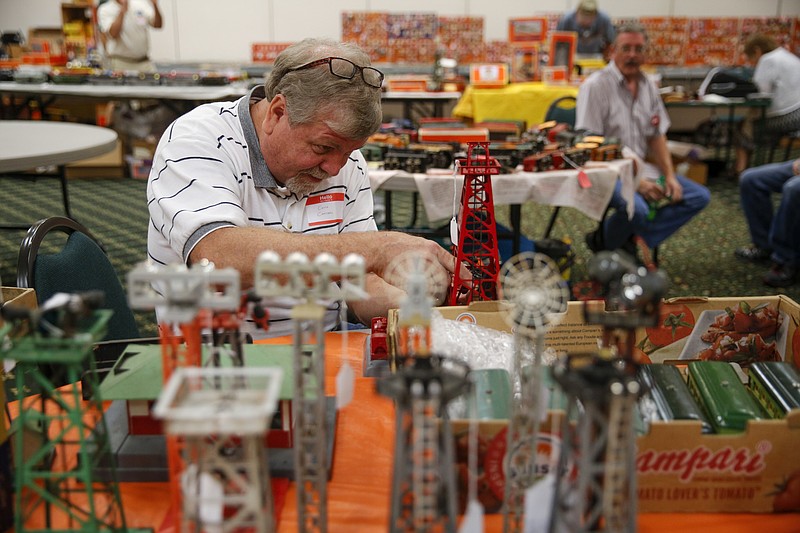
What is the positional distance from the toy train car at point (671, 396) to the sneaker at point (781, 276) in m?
3.87

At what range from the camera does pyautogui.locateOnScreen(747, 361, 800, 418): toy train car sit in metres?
1.20

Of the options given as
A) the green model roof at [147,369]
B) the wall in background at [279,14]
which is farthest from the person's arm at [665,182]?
the wall in background at [279,14]

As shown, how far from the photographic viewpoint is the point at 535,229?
603cm

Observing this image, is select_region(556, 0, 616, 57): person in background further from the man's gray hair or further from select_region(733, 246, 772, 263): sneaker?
the man's gray hair

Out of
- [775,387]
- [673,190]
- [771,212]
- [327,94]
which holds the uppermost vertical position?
[327,94]

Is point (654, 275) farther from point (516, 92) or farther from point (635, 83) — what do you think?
point (516, 92)

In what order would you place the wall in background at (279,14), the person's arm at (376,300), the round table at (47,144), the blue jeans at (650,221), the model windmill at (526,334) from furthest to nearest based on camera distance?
the wall in background at (279,14), the blue jeans at (650,221), the round table at (47,144), the person's arm at (376,300), the model windmill at (526,334)

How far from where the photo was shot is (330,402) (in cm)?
137

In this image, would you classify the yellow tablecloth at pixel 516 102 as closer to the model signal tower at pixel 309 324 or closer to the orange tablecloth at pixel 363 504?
the orange tablecloth at pixel 363 504

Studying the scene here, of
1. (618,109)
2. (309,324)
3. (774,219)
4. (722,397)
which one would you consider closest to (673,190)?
(618,109)

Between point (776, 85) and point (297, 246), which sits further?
point (776, 85)

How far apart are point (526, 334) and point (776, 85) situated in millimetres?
7824

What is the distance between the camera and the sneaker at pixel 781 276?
4.64 m

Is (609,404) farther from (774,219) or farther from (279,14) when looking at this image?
(279,14)
